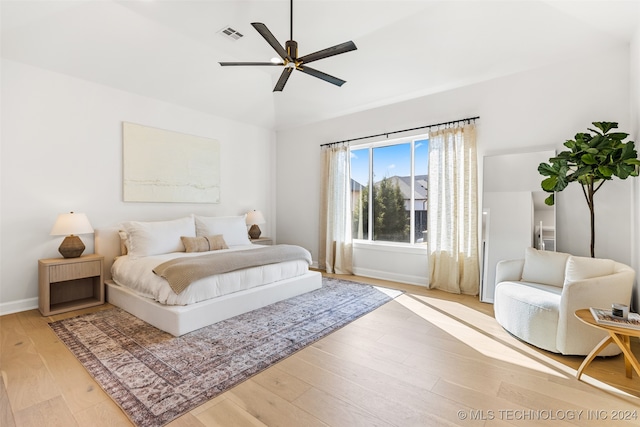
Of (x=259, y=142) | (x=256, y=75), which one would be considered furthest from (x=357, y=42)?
(x=259, y=142)

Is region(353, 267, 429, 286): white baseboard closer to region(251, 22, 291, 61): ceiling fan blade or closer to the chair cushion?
the chair cushion

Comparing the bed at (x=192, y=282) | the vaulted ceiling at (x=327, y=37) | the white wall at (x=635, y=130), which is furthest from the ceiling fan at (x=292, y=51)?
the white wall at (x=635, y=130)

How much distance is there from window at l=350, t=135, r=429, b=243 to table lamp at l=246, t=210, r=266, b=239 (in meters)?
1.78

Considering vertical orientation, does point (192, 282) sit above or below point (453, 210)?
below

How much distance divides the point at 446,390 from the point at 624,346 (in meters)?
1.24

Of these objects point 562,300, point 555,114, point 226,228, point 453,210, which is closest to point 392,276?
point 453,210

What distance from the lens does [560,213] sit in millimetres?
3451

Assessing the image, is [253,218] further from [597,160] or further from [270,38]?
[597,160]

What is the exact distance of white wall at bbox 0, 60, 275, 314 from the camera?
333 centimetres

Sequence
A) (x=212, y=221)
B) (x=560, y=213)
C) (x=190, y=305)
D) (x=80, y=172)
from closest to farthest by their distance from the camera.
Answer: (x=190, y=305) → (x=560, y=213) → (x=80, y=172) → (x=212, y=221)

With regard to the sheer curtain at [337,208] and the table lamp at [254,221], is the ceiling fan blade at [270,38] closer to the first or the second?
the sheer curtain at [337,208]

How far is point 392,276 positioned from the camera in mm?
4824

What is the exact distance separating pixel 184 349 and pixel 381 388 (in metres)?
1.61

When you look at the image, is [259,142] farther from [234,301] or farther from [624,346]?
[624,346]
